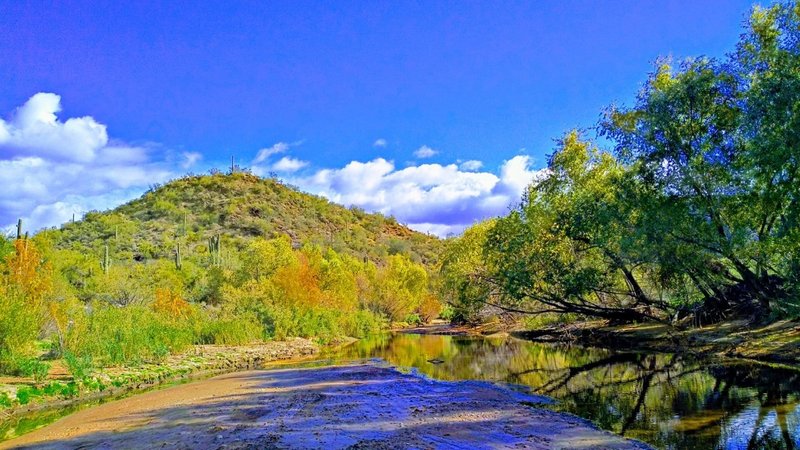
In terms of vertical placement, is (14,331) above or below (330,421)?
above

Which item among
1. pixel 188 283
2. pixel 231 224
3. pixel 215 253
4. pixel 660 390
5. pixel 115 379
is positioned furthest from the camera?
pixel 231 224

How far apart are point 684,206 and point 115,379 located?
76.6 feet

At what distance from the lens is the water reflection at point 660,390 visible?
11211 mm

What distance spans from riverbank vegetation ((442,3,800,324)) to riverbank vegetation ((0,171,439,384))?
61.8ft

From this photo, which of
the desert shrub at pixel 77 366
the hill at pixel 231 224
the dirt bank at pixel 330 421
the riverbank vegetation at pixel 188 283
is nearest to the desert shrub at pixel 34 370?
the riverbank vegetation at pixel 188 283

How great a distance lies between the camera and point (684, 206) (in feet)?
73.4

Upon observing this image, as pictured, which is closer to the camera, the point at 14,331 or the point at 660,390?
the point at 660,390

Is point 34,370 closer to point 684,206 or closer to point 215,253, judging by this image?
point 684,206

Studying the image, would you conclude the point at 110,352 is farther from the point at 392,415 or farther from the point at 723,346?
the point at 723,346

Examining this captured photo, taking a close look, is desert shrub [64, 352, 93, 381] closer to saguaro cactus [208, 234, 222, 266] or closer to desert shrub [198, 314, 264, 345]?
desert shrub [198, 314, 264, 345]

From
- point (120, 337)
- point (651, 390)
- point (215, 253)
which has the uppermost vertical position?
point (215, 253)

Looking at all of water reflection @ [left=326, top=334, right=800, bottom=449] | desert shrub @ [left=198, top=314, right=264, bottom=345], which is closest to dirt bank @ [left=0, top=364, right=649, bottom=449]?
water reflection @ [left=326, top=334, right=800, bottom=449]

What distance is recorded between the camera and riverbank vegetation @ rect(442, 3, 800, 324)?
17688 millimetres

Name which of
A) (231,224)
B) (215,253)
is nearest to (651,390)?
(215,253)
